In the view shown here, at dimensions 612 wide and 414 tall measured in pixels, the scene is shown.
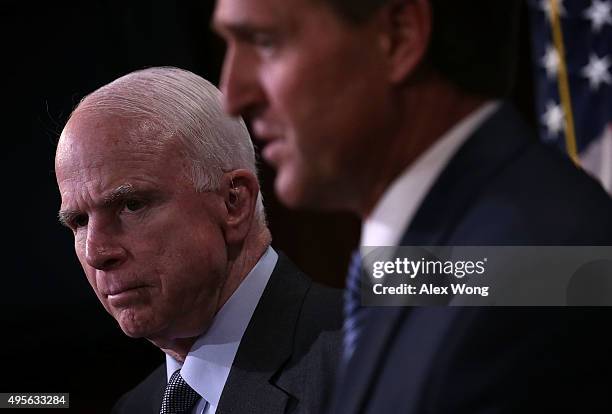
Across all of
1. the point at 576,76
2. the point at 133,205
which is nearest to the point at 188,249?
the point at 133,205

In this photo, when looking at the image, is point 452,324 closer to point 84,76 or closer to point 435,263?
point 435,263

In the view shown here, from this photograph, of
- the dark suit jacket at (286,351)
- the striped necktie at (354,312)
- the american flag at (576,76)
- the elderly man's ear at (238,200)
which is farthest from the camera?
the american flag at (576,76)

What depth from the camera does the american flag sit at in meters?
2.69

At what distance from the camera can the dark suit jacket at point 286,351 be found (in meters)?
1.47

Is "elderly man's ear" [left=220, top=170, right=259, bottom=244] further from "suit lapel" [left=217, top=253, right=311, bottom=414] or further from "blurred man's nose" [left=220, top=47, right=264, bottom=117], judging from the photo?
"blurred man's nose" [left=220, top=47, right=264, bottom=117]

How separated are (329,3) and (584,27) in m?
2.14

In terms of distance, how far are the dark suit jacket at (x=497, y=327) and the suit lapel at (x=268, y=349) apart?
2.36 ft

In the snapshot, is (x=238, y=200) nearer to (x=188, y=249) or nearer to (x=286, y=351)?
Result: (x=188, y=249)

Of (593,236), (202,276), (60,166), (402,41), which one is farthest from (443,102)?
(60,166)

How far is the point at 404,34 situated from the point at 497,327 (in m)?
0.27

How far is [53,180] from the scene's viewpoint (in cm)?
277

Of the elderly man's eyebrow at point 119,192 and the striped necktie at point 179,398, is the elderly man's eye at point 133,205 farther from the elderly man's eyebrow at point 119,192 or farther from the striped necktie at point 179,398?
the striped necktie at point 179,398

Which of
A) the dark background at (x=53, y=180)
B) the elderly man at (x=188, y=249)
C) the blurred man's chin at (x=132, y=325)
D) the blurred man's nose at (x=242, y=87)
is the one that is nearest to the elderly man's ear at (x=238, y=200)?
the elderly man at (x=188, y=249)

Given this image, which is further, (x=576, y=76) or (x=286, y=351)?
(x=576, y=76)
